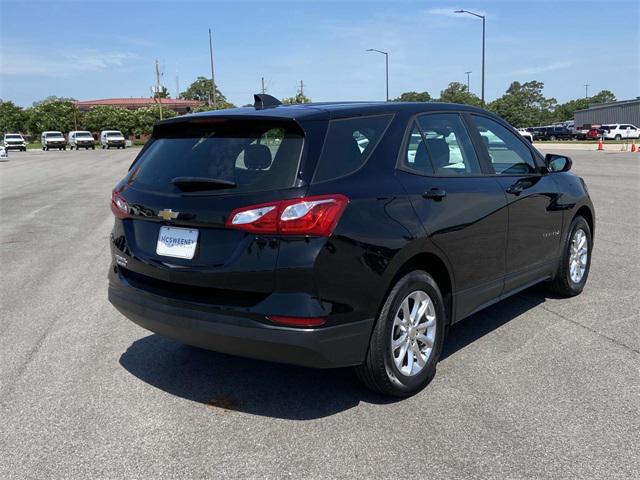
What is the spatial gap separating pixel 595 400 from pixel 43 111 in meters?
99.5

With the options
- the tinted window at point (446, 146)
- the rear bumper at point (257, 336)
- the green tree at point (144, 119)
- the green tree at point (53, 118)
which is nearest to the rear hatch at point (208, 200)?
the rear bumper at point (257, 336)

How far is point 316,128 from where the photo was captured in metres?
3.41

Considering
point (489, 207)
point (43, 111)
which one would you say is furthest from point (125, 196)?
point (43, 111)

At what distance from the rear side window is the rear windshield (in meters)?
0.15

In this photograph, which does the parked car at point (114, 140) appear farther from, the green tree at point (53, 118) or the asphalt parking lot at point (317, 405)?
the asphalt parking lot at point (317, 405)

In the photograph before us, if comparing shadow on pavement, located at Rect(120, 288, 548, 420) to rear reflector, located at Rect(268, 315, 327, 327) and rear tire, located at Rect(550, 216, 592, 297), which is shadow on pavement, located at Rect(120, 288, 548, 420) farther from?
rear tire, located at Rect(550, 216, 592, 297)

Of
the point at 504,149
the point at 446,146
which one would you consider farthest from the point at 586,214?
the point at 446,146

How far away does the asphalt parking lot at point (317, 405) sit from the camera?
3016 millimetres

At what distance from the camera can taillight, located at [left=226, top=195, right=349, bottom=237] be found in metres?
3.15

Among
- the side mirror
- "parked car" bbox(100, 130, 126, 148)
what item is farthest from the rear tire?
"parked car" bbox(100, 130, 126, 148)

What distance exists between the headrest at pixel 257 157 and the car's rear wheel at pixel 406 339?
1022 millimetres

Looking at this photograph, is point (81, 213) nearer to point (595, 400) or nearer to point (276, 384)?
point (276, 384)

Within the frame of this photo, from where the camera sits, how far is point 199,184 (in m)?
3.48

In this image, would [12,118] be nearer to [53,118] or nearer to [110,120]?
[53,118]
